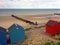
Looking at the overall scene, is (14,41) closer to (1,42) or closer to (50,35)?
(1,42)

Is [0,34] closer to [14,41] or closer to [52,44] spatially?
[14,41]

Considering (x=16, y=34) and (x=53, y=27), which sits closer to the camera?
(x=16, y=34)

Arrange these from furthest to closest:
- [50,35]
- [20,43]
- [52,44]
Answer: [50,35]
[20,43]
[52,44]

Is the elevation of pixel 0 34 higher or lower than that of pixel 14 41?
higher

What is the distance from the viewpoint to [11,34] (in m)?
5.02

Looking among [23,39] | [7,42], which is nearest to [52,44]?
[23,39]

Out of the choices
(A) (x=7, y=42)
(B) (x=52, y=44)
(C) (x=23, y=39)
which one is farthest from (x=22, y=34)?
(B) (x=52, y=44)

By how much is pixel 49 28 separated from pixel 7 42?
158 centimetres

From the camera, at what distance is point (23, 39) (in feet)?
17.3

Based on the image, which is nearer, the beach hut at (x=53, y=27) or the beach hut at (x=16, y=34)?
the beach hut at (x=16, y=34)

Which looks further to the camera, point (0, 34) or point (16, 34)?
point (16, 34)

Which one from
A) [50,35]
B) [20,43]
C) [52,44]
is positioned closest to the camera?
[52,44]

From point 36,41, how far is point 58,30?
109 cm

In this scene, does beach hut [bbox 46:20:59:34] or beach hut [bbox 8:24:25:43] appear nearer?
beach hut [bbox 8:24:25:43]
